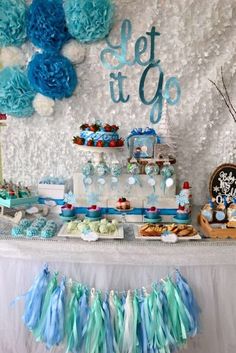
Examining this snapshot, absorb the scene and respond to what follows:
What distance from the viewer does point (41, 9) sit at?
5.24ft

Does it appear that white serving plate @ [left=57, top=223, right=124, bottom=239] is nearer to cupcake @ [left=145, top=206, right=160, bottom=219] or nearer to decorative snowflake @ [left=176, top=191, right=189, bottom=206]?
cupcake @ [left=145, top=206, right=160, bottom=219]

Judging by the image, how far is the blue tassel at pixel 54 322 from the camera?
4.11ft

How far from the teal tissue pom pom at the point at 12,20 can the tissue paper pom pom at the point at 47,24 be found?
3cm

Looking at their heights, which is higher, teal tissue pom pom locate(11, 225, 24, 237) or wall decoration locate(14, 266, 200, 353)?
teal tissue pom pom locate(11, 225, 24, 237)

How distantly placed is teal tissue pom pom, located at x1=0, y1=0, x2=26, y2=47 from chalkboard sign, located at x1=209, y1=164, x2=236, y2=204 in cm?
111

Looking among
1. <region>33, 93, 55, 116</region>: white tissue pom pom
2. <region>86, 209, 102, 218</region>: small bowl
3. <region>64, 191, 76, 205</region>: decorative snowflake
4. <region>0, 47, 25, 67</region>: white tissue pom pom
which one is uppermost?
<region>0, 47, 25, 67</region>: white tissue pom pom

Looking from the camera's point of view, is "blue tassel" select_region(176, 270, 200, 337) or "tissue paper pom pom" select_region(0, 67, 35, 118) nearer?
"blue tassel" select_region(176, 270, 200, 337)

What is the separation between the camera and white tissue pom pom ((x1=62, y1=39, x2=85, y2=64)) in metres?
1.66

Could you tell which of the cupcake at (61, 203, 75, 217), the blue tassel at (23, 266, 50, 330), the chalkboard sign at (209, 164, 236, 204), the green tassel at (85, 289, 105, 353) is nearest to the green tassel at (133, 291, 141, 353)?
the green tassel at (85, 289, 105, 353)

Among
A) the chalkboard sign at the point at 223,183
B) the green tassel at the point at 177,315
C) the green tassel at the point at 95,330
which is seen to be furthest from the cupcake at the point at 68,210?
the chalkboard sign at the point at 223,183

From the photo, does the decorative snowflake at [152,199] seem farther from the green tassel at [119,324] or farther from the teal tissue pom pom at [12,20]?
Result: the teal tissue pom pom at [12,20]

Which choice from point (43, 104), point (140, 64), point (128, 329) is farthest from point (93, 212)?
point (140, 64)

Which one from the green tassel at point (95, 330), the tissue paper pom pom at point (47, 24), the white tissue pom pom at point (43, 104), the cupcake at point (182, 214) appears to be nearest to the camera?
the green tassel at point (95, 330)

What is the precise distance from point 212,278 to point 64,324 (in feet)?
1.87
